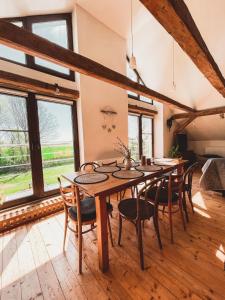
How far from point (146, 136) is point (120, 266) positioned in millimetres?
4370

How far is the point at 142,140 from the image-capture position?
512cm

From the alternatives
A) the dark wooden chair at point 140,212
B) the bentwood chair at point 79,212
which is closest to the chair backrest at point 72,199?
the bentwood chair at point 79,212

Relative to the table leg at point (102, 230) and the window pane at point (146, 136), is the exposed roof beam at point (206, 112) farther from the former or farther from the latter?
the table leg at point (102, 230)

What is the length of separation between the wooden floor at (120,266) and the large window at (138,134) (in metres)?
2.85

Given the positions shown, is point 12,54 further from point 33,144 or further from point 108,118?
point 108,118

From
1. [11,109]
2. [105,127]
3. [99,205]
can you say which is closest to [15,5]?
[11,109]

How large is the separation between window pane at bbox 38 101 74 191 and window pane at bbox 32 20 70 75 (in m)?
0.66

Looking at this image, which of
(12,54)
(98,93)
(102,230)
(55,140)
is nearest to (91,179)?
(102,230)

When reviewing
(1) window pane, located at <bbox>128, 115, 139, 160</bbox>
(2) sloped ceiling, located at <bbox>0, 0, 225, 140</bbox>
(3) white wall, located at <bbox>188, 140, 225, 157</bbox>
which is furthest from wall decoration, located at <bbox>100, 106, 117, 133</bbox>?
(3) white wall, located at <bbox>188, 140, 225, 157</bbox>

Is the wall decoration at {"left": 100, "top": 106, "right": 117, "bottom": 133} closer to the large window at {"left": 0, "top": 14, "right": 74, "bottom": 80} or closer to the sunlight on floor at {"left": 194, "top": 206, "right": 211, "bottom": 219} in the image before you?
the large window at {"left": 0, "top": 14, "right": 74, "bottom": 80}

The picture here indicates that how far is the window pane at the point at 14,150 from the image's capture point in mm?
2404

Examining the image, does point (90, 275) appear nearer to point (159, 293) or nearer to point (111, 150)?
point (159, 293)

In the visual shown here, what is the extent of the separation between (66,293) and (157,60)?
4.94 m

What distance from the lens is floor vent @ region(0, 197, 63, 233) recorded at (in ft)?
7.23
